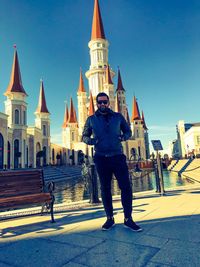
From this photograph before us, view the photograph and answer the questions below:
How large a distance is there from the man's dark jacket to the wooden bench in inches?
52.2

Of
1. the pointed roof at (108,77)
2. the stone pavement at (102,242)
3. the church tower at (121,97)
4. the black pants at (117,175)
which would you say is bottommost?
the stone pavement at (102,242)

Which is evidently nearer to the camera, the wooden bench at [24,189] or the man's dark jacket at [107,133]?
the man's dark jacket at [107,133]

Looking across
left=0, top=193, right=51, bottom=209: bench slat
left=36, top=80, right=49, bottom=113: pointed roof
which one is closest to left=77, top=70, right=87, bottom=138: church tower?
left=36, top=80, right=49, bottom=113: pointed roof

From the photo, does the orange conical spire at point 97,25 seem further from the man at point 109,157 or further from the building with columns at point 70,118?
Result: the man at point 109,157

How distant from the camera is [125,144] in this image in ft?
169

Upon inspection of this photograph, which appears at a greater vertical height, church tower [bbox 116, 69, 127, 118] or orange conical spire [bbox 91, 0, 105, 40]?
orange conical spire [bbox 91, 0, 105, 40]

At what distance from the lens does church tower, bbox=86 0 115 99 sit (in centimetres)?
5262

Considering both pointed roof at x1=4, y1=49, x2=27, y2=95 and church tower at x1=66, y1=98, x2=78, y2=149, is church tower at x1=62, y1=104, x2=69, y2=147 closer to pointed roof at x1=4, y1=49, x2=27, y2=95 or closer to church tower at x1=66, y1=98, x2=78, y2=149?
church tower at x1=66, y1=98, x2=78, y2=149

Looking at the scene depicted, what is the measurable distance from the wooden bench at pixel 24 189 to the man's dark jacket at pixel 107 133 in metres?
1.32

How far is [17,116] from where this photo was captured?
3164cm

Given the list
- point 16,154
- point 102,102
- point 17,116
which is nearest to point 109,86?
point 17,116

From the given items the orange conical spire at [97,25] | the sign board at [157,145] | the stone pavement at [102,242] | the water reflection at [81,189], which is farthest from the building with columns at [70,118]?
the stone pavement at [102,242]

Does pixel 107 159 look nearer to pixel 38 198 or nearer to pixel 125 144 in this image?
pixel 38 198

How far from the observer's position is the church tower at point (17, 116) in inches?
1214
